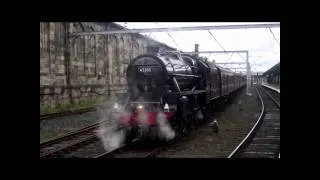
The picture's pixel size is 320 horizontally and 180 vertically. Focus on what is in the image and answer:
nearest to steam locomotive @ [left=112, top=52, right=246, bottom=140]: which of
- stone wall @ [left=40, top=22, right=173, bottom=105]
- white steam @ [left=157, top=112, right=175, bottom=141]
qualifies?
white steam @ [left=157, top=112, right=175, bottom=141]

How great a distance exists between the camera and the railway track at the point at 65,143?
27.5 feet

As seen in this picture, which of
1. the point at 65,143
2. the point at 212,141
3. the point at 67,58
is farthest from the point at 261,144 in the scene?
the point at 67,58

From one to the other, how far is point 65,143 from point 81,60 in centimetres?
950

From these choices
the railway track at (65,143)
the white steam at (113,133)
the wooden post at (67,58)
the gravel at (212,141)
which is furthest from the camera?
the wooden post at (67,58)

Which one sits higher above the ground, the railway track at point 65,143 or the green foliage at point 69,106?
the green foliage at point 69,106

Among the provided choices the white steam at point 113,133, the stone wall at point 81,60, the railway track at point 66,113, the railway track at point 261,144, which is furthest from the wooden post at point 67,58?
the railway track at point 261,144

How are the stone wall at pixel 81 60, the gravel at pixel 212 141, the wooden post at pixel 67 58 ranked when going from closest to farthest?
the gravel at pixel 212 141
the stone wall at pixel 81 60
the wooden post at pixel 67 58

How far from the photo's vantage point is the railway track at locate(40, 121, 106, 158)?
8.38 m

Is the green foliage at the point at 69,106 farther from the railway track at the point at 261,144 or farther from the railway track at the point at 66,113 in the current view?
the railway track at the point at 261,144

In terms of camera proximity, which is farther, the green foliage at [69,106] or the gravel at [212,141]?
the green foliage at [69,106]

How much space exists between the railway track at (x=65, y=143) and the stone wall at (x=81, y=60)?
4625 millimetres

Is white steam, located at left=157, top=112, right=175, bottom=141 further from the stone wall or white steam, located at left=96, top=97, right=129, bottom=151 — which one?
the stone wall

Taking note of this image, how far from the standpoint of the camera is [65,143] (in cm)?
968
